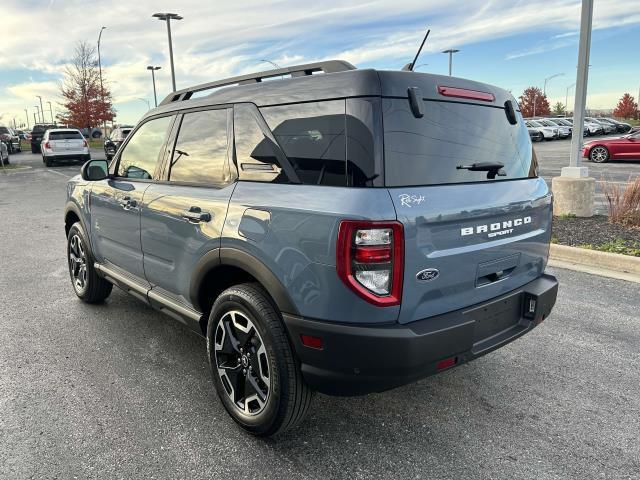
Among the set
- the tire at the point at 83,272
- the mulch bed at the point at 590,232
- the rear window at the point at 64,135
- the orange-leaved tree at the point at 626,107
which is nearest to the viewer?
the tire at the point at 83,272

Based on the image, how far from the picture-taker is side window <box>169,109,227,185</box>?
10.1ft

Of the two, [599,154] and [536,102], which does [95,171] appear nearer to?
[599,154]

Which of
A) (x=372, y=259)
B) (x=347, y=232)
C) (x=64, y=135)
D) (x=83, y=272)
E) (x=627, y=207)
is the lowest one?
(x=83, y=272)

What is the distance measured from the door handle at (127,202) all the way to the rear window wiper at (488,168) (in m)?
2.38

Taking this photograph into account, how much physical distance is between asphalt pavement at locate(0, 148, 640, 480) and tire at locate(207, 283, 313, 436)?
→ 173 mm

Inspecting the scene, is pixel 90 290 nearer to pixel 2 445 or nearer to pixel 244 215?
pixel 2 445

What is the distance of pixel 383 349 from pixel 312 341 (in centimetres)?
33

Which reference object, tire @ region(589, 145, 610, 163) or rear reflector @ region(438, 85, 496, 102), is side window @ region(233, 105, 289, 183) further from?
tire @ region(589, 145, 610, 163)

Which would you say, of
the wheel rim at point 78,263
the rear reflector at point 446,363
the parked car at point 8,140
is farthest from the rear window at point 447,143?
the parked car at point 8,140

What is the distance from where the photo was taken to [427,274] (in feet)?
7.68

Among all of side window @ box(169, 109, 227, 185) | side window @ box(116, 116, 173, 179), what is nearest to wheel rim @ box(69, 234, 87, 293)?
side window @ box(116, 116, 173, 179)

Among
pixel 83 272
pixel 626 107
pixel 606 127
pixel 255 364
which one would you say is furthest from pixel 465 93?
pixel 626 107

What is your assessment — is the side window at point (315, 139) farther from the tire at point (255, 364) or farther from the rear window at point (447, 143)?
the tire at point (255, 364)

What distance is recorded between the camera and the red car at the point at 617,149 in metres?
18.7
